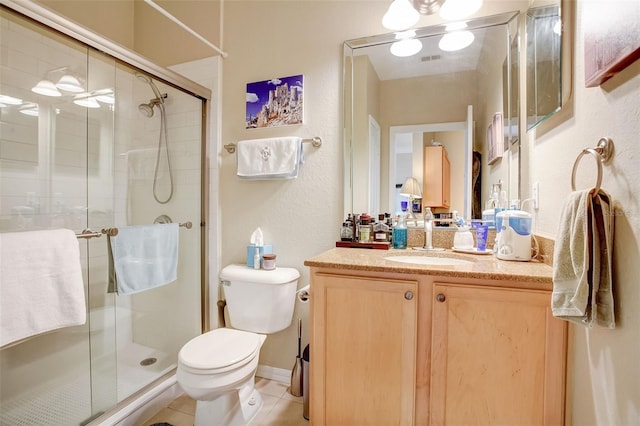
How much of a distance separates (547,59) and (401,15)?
767mm

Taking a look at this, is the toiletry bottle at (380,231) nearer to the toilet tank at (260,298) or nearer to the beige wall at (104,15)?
the toilet tank at (260,298)

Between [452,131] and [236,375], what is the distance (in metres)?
1.64

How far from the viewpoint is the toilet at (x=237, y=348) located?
1252 millimetres

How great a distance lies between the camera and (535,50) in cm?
123

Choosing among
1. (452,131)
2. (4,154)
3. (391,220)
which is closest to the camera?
(4,154)

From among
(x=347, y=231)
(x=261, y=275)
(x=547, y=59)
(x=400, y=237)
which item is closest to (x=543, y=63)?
(x=547, y=59)

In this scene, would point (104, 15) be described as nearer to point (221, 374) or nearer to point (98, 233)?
point (98, 233)

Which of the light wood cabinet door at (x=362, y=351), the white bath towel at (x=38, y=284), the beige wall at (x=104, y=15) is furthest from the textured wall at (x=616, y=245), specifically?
the beige wall at (x=104, y=15)

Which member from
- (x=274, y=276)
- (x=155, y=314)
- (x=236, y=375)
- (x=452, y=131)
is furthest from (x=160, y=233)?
(x=452, y=131)

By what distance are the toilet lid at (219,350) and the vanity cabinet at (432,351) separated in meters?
0.36

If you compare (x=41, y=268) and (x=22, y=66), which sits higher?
(x=22, y=66)

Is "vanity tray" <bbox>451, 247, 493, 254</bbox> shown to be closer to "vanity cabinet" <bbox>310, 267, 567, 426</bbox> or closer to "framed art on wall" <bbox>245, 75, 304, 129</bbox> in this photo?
"vanity cabinet" <bbox>310, 267, 567, 426</bbox>

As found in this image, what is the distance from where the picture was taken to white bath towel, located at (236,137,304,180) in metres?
1.73

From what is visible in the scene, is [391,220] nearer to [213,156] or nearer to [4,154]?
[213,156]
